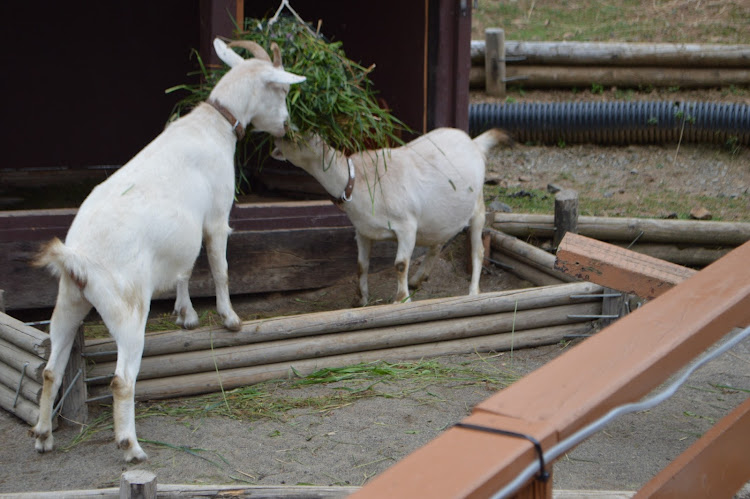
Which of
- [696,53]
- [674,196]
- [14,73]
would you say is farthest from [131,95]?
[696,53]

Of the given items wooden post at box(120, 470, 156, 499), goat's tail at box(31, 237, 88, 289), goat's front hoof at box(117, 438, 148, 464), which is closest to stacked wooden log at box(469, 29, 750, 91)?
goat's tail at box(31, 237, 88, 289)

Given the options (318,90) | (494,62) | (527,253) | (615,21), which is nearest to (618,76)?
(494,62)

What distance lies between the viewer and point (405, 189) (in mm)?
5879

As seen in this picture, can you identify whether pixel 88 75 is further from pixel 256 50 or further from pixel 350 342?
pixel 350 342

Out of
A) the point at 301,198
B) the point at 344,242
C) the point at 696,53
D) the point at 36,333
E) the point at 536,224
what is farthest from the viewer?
the point at 696,53

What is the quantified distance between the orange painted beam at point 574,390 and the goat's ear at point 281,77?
10.9ft

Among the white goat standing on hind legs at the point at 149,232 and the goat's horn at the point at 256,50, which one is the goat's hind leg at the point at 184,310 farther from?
the goat's horn at the point at 256,50

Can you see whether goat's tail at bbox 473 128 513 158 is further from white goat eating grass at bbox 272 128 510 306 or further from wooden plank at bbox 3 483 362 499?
wooden plank at bbox 3 483 362 499

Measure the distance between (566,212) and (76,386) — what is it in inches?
154

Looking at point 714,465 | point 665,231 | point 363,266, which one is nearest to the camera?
point 714,465

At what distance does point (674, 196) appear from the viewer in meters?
8.80

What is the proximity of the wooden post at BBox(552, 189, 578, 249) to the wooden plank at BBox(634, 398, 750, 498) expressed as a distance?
15.9 feet

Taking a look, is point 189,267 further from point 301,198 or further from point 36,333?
point 301,198

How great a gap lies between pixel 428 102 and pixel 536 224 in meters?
1.37
